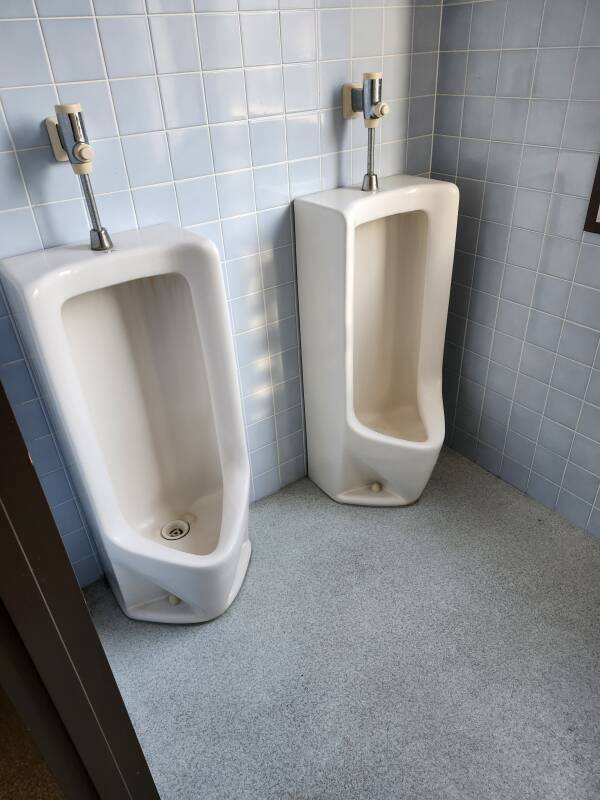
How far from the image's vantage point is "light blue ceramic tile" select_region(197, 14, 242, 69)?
1.22m

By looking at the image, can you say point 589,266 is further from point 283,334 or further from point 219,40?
point 219,40

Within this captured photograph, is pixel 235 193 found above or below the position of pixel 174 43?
below

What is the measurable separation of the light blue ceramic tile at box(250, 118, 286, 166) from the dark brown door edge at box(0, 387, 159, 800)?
1156mm

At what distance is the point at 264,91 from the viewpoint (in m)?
1.35

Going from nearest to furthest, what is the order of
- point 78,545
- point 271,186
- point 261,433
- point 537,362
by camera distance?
point 271,186
point 78,545
point 537,362
point 261,433

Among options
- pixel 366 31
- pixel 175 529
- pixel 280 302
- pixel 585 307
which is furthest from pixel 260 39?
pixel 175 529

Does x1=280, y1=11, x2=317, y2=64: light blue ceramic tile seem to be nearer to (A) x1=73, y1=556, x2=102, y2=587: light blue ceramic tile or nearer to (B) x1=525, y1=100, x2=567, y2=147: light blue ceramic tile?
(B) x1=525, y1=100, x2=567, y2=147: light blue ceramic tile

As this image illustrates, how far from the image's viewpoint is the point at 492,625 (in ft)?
4.79

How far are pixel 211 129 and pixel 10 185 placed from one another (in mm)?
466

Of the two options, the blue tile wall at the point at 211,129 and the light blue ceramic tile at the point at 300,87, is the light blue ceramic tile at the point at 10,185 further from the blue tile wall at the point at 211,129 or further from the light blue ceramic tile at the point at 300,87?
the light blue ceramic tile at the point at 300,87

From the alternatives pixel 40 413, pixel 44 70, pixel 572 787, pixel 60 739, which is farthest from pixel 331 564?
pixel 44 70

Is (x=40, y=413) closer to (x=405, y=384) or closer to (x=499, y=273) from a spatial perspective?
(x=405, y=384)

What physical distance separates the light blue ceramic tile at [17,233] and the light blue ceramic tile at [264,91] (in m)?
0.58

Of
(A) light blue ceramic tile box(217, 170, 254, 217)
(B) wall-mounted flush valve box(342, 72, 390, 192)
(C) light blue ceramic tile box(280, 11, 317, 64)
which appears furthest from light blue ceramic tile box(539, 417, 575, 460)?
(C) light blue ceramic tile box(280, 11, 317, 64)
